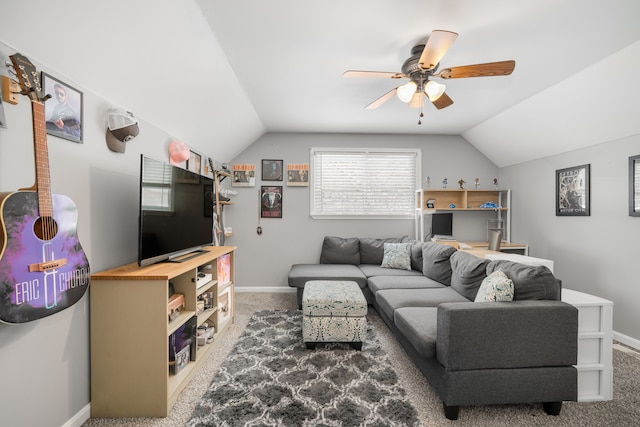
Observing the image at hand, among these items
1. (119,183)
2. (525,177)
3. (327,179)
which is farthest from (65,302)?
(525,177)

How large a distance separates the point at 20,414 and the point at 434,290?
Result: 2977mm

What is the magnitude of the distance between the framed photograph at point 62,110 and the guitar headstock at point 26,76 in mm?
177

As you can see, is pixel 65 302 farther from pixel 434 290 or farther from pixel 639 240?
pixel 639 240

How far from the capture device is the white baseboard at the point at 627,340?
257 cm

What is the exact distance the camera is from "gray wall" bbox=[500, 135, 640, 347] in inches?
105

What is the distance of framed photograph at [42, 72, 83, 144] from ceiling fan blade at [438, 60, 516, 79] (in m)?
2.35

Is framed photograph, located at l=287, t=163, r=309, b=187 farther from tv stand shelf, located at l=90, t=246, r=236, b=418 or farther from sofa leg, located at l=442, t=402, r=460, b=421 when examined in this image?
sofa leg, located at l=442, t=402, r=460, b=421

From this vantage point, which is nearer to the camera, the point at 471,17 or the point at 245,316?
the point at 471,17

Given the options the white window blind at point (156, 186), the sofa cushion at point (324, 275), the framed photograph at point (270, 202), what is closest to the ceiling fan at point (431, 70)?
the white window blind at point (156, 186)

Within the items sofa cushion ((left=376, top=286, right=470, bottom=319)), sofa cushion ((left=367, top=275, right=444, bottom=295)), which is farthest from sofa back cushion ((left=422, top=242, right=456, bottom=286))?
sofa cushion ((left=376, top=286, right=470, bottom=319))

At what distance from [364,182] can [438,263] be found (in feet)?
6.06

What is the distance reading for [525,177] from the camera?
4023 millimetres

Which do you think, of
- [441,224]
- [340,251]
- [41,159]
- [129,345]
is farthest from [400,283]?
[41,159]

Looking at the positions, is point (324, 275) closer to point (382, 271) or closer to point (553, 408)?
point (382, 271)
